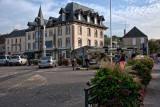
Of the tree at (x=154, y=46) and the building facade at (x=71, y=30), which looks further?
the tree at (x=154, y=46)

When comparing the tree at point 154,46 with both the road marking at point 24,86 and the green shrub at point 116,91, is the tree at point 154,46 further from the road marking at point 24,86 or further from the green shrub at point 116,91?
the green shrub at point 116,91

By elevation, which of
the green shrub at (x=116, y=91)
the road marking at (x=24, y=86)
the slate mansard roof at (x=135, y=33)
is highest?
the slate mansard roof at (x=135, y=33)

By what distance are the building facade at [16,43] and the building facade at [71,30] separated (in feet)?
27.4

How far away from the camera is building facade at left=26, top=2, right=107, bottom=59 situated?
38.9 meters

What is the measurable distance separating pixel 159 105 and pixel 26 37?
164 feet

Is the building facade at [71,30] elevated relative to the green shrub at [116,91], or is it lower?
elevated

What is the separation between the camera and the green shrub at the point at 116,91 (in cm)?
330

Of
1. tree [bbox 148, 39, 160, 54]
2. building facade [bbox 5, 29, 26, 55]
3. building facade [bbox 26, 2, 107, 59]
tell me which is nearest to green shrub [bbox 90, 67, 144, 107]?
building facade [bbox 26, 2, 107, 59]

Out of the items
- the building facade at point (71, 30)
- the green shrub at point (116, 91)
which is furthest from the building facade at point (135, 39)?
the green shrub at point (116, 91)

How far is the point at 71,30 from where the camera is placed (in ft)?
127

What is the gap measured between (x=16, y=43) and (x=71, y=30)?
82.5 feet

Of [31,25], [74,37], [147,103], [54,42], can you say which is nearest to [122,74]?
[147,103]

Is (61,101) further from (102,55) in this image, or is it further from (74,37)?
(74,37)

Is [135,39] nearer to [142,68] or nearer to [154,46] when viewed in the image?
[154,46]
